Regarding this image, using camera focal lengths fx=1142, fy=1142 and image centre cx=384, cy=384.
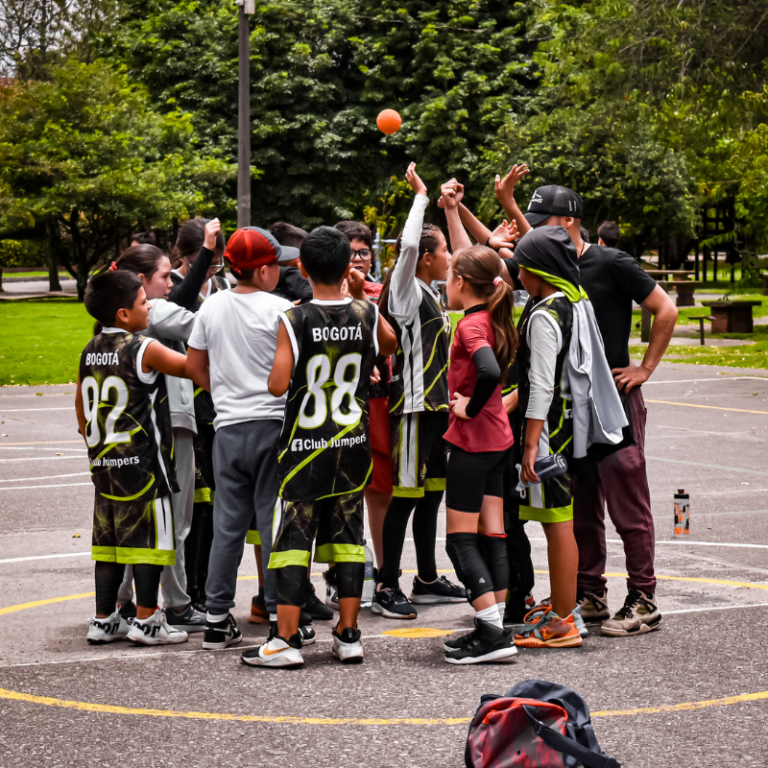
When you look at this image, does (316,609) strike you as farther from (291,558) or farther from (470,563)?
(470,563)

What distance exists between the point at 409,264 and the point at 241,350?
3.37 ft

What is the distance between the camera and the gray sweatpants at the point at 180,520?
19.9 feet

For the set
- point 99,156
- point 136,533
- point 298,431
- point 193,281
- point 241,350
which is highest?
point 99,156

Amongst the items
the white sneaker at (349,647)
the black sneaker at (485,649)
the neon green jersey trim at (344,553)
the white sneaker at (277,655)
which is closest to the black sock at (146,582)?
the white sneaker at (277,655)

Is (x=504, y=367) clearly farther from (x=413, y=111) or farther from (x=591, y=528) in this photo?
(x=413, y=111)

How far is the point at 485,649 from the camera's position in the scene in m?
5.41

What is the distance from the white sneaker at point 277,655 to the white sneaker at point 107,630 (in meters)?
0.85

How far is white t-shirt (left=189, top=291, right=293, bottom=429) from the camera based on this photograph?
18.1 ft

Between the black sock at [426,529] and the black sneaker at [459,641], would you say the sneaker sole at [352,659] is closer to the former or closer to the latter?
the black sneaker at [459,641]

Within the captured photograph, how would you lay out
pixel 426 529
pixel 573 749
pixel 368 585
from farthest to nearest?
pixel 426 529
pixel 368 585
pixel 573 749

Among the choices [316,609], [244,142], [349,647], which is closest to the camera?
[349,647]

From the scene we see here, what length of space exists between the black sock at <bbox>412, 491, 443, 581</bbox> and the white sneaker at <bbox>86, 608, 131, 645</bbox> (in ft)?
5.69

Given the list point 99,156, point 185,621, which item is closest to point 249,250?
point 185,621

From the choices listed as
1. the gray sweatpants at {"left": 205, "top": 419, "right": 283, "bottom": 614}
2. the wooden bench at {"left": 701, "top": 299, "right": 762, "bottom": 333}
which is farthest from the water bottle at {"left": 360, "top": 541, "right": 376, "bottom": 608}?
the wooden bench at {"left": 701, "top": 299, "right": 762, "bottom": 333}
